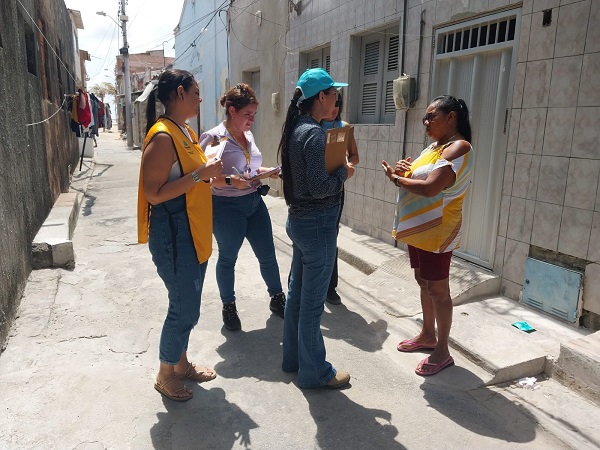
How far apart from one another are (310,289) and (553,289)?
2.18 metres

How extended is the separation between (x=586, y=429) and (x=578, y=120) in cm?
215

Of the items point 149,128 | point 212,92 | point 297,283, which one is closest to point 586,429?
point 297,283

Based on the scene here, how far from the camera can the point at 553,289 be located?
3658mm

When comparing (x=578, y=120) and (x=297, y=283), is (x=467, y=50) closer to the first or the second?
(x=578, y=120)

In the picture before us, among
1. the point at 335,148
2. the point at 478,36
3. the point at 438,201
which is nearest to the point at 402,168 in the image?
the point at 438,201

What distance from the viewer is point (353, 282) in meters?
4.95

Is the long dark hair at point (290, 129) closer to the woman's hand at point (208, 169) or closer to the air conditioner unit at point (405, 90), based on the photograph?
the woman's hand at point (208, 169)

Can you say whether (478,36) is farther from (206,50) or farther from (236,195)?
(206,50)

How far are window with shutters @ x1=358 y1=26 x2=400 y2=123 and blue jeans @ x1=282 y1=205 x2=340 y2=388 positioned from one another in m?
3.65

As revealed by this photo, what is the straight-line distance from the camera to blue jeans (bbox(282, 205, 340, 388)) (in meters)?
2.66

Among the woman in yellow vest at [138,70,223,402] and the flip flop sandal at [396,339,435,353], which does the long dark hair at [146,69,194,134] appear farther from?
the flip flop sandal at [396,339,435,353]

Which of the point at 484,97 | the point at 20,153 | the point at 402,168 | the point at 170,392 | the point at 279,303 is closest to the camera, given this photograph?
the point at 170,392

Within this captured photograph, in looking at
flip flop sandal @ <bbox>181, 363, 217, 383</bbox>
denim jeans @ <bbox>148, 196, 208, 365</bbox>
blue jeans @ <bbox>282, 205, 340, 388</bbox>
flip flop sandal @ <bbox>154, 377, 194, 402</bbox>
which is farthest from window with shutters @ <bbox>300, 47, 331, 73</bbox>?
flip flop sandal @ <bbox>154, 377, 194, 402</bbox>

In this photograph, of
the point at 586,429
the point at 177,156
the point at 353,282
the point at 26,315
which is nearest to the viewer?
the point at 177,156
